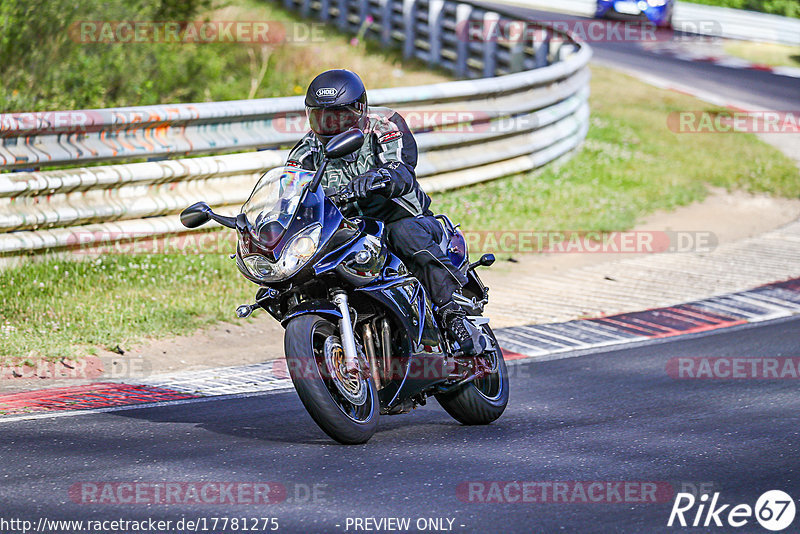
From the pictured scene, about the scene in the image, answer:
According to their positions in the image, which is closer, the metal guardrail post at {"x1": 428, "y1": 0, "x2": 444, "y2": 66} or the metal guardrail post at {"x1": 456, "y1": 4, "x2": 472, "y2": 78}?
the metal guardrail post at {"x1": 456, "y1": 4, "x2": 472, "y2": 78}

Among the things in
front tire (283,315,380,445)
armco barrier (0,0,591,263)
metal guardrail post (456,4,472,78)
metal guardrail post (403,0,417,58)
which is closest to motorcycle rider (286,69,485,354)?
front tire (283,315,380,445)

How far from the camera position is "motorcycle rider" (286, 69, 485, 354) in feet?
19.7

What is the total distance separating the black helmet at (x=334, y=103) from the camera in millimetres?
5980

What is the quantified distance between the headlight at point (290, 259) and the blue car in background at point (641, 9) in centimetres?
2957

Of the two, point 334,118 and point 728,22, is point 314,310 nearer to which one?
point 334,118

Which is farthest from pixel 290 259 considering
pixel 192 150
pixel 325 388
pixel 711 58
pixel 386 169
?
pixel 711 58

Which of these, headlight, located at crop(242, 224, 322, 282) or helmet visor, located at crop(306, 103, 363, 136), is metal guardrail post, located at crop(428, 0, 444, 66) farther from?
headlight, located at crop(242, 224, 322, 282)

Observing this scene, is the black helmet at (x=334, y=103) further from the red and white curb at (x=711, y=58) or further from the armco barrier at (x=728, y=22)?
the armco barrier at (x=728, y=22)

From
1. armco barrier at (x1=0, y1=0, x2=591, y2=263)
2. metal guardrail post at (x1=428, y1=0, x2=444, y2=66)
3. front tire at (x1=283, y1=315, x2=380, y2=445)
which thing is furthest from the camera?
metal guardrail post at (x1=428, y1=0, x2=444, y2=66)

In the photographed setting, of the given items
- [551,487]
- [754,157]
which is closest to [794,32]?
[754,157]

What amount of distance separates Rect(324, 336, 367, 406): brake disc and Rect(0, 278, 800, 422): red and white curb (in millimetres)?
1808

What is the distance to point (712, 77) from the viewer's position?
26.5 m

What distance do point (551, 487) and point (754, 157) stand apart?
44.2ft

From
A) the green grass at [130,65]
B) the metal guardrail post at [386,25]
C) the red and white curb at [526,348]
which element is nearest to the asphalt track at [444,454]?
the red and white curb at [526,348]
